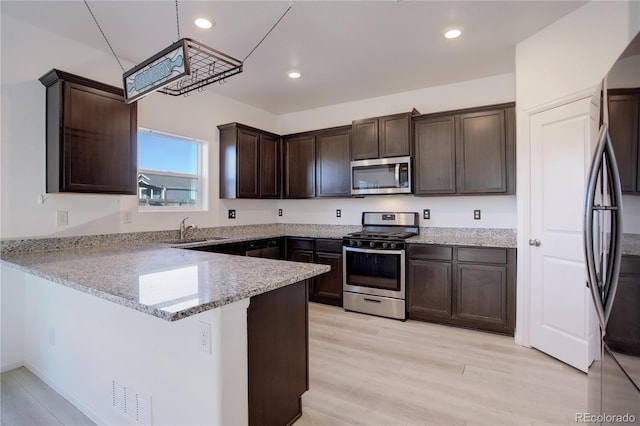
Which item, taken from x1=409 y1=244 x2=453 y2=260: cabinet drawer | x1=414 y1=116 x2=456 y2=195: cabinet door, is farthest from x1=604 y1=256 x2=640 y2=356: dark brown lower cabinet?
x1=414 y1=116 x2=456 y2=195: cabinet door

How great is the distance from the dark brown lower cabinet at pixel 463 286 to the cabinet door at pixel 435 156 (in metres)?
0.72

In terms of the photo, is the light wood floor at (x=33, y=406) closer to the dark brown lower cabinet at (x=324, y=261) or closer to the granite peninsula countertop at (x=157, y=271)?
the granite peninsula countertop at (x=157, y=271)

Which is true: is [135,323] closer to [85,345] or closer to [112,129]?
[85,345]

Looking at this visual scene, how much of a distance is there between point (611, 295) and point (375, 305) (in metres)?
2.66

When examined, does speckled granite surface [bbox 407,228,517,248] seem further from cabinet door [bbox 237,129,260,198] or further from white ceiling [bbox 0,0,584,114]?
cabinet door [bbox 237,129,260,198]

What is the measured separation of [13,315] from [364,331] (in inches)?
117

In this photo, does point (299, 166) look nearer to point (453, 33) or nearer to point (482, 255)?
point (453, 33)

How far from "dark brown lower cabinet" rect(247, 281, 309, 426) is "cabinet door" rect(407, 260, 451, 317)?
1932mm

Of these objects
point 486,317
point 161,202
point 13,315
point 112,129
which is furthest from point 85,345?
point 486,317

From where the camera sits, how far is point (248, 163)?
422 cm

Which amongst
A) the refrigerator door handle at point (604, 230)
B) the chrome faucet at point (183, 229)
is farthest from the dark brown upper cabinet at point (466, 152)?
the chrome faucet at point (183, 229)

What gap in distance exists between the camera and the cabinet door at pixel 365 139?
3941 mm

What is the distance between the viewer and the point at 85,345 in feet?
6.24

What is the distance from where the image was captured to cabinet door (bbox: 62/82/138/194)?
8.03 ft
